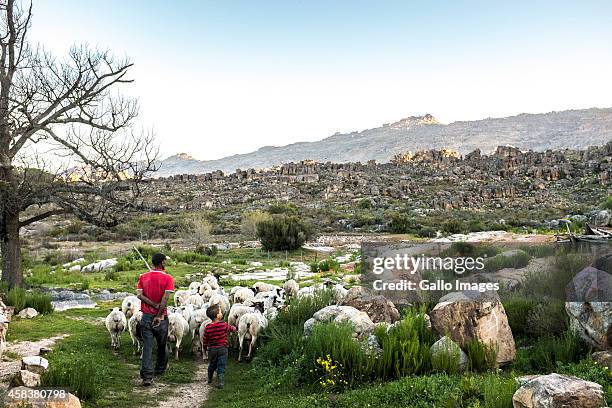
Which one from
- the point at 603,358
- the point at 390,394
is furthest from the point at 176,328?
the point at 603,358

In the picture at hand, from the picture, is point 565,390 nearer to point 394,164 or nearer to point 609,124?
point 394,164

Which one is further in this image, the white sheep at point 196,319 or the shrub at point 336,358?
the white sheep at point 196,319

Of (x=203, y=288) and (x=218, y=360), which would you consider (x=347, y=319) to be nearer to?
(x=218, y=360)

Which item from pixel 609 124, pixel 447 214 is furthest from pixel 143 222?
pixel 609 124

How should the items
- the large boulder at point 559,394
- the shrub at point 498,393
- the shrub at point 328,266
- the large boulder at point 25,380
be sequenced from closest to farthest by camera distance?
the large boulder at point 559,394 < the shrub at point 498,393 < the large boulder at point 25,380 < the shrub at point 328,266

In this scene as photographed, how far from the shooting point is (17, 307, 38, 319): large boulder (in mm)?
12116

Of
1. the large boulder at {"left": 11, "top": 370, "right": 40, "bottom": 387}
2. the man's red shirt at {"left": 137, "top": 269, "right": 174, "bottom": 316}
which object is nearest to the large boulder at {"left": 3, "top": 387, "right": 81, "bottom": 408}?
the large boulder at {"left": 11, "top": 370, "right": 40, "bottom": 387}

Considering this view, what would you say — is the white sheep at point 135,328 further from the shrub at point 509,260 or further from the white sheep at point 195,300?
the shrub at point 509,260

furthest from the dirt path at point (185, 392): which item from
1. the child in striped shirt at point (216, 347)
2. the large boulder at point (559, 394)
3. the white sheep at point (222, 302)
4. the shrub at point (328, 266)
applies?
the shrub at point (328, 266)

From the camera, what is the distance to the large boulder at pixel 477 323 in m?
7.65

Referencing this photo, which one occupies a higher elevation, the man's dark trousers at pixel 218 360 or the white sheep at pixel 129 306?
the white sheep at pixel 129 306

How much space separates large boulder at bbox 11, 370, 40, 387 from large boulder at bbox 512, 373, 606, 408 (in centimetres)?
541

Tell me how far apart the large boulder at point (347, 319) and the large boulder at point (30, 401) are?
3.98 meters

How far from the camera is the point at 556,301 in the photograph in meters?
8.58
